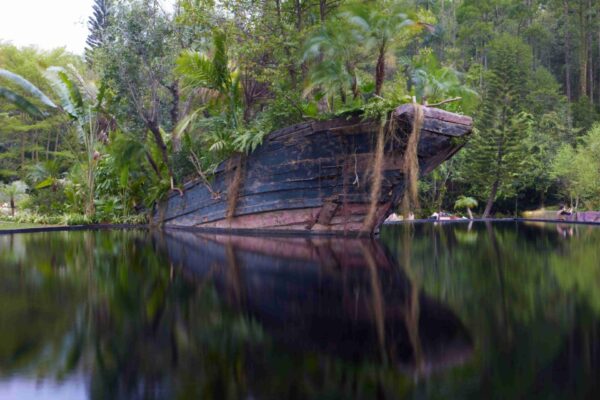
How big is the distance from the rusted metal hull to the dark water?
13.7 feet

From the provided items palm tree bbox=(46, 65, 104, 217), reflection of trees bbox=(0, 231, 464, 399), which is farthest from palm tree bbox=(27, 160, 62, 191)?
reflection of trees bbox=(0, 231, 464, 399)

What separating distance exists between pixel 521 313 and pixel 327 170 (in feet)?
24.1

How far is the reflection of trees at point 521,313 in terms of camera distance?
6.48 ft

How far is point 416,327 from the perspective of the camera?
9.32 ft

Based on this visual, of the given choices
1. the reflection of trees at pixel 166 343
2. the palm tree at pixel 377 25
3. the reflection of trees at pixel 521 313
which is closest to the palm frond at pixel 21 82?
the palm tree at pixel 377 25

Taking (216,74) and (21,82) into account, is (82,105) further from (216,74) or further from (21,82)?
(216,74)

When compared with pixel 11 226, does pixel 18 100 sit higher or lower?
higher

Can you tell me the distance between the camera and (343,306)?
137 inches

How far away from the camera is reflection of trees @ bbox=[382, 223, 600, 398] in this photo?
77.7 inches

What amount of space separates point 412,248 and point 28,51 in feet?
93.9

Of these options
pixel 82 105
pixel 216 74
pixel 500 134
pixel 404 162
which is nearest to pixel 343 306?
pixel 404 162

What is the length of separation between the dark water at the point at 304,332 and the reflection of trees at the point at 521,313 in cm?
1

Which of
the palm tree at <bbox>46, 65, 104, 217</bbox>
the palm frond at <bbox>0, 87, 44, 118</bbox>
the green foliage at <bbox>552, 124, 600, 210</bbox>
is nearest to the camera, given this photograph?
the palm frond at <bbox>0, 87, 44, 118</bbox>

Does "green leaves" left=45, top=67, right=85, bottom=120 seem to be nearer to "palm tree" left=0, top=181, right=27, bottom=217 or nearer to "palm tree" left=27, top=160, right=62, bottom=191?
"palm tree" left=27, top=160, right=62, bottom=191
